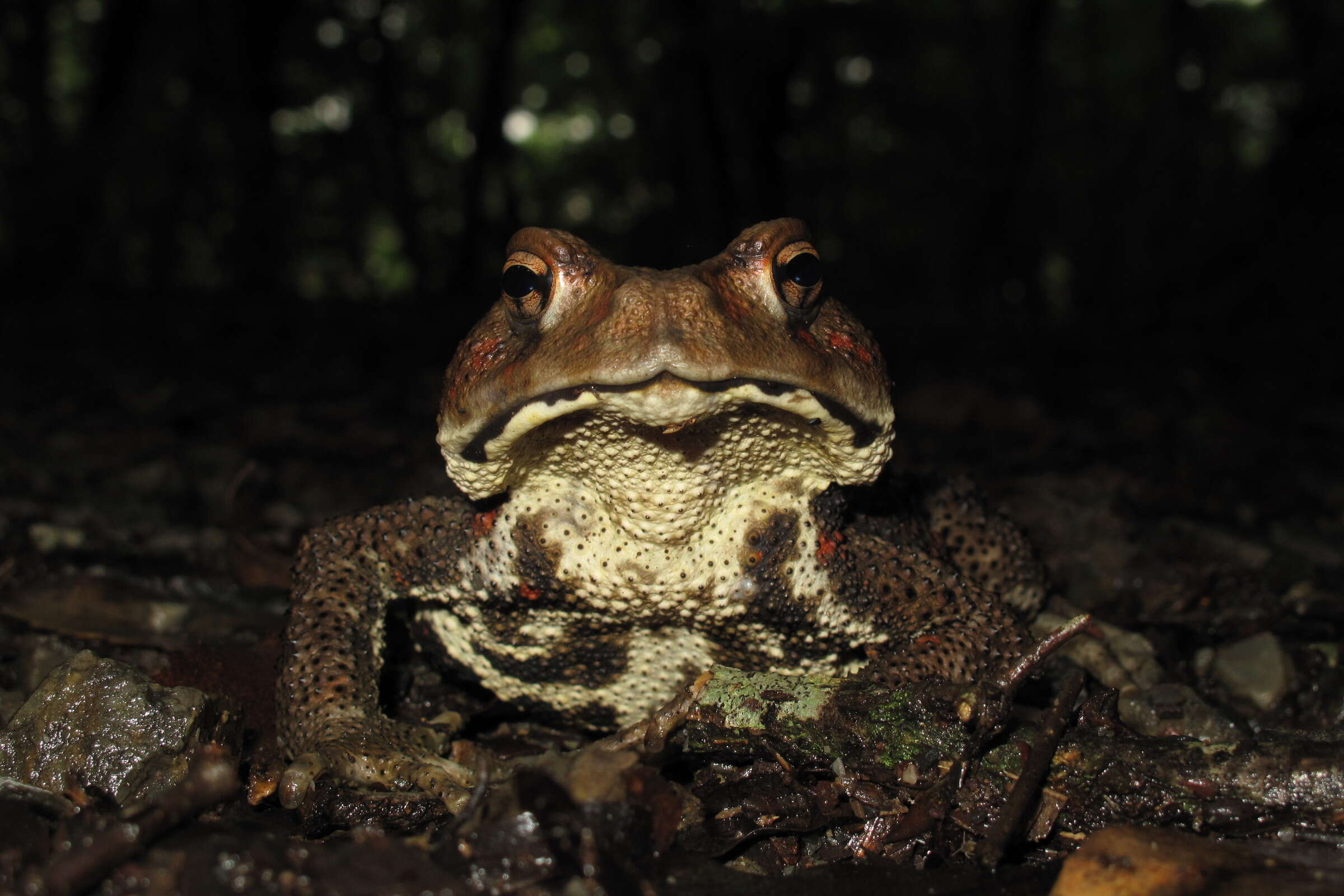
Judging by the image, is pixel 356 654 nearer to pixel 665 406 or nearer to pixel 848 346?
pixel 665 406

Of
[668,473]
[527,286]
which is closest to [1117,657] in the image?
[668,473]

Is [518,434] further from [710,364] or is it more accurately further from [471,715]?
[471,715]

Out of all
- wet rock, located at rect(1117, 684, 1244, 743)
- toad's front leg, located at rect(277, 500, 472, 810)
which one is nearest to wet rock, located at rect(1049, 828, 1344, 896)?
wet rock, located at rect(1117, 684, 1244, 743)

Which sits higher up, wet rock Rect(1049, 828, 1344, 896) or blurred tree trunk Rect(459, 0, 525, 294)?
blurred tree trunk Rect(459, 0, 525, 294)

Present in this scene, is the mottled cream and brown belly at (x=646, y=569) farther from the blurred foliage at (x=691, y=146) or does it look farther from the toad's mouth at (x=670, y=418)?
the blurred foliage at (x=691, y=146)

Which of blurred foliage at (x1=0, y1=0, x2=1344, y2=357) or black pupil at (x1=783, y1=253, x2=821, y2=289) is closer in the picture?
black pupil at (x1=783, y1=253, x2=821, y2=289)

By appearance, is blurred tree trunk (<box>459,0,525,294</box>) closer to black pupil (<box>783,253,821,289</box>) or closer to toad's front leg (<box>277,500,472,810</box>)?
toad's front leg (<box>277,500,472,810</box>)

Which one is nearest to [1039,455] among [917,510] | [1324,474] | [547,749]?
[1324,474]

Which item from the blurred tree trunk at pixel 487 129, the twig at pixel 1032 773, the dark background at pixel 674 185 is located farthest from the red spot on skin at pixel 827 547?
the blurred tree trunk at pixel 487 129
